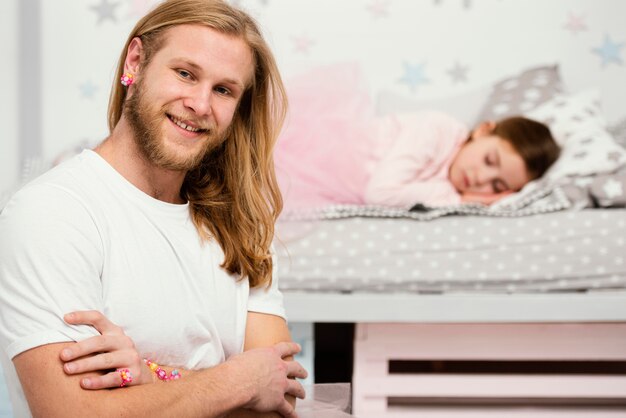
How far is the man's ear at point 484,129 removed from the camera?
252cm

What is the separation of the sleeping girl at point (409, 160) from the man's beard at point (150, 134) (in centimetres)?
91

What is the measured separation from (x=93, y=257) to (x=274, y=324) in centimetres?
39

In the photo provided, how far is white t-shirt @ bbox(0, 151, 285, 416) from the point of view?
97 centimetres

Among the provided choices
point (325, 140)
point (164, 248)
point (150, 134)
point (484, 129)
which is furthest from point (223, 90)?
point (484, 129)

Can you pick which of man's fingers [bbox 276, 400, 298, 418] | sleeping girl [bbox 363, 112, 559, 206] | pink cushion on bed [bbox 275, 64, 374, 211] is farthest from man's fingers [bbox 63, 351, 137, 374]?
sleeping girl [bbox 363, 112, 559, 206]

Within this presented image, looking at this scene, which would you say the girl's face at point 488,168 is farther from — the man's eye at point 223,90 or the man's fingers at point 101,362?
the man's fingers at point 101,362

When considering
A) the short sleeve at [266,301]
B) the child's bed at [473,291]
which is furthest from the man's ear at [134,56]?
the child's bed at [473,291]

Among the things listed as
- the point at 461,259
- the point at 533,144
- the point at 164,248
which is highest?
the point at 533,144

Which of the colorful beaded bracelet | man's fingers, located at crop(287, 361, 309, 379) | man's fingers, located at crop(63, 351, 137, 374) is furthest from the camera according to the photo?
man's fingers, located at crop(287, 361, 309, 379)

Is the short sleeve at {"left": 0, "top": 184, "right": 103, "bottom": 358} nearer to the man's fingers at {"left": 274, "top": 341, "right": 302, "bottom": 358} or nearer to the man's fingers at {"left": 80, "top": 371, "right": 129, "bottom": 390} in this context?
the man's fingers at {"left": 80, "top": 371, "right": 129, "bottom": 390}

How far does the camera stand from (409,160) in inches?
94.6

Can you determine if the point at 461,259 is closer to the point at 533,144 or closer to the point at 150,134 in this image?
the point at 533,144

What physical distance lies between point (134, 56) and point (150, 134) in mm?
159

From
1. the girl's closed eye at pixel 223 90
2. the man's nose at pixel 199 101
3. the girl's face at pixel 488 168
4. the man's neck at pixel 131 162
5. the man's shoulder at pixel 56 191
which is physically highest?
the girl's face at pixel 488 168
